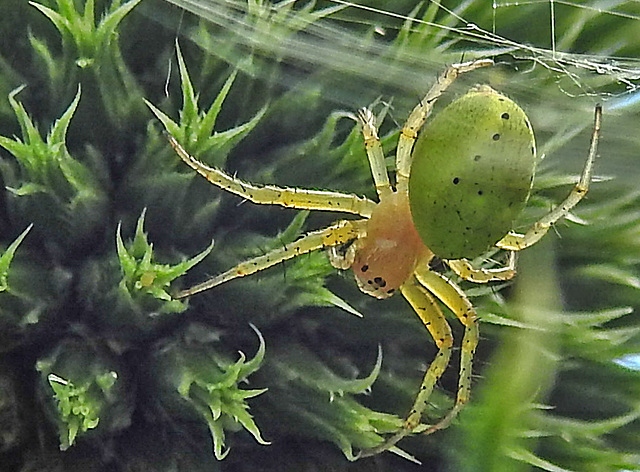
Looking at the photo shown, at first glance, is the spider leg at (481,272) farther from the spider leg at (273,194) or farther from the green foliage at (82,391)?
the green foliage at (82,391)

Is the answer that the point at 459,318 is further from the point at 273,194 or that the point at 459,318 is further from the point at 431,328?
the point at 273,194

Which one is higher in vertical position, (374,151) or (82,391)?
(374,151)

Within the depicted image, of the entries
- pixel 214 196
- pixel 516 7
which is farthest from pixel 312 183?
pixel 516 7

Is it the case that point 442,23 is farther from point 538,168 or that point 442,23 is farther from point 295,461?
point 295,461

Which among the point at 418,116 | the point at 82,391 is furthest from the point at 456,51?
the point at 82,391

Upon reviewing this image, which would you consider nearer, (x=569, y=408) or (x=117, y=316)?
(x=117, y=316)

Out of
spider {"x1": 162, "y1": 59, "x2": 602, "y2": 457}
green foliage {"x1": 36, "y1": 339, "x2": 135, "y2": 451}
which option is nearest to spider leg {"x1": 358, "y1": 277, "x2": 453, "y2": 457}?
spider {"x1": 162, "y1": 59, "x2": 602, "y2": 457}
